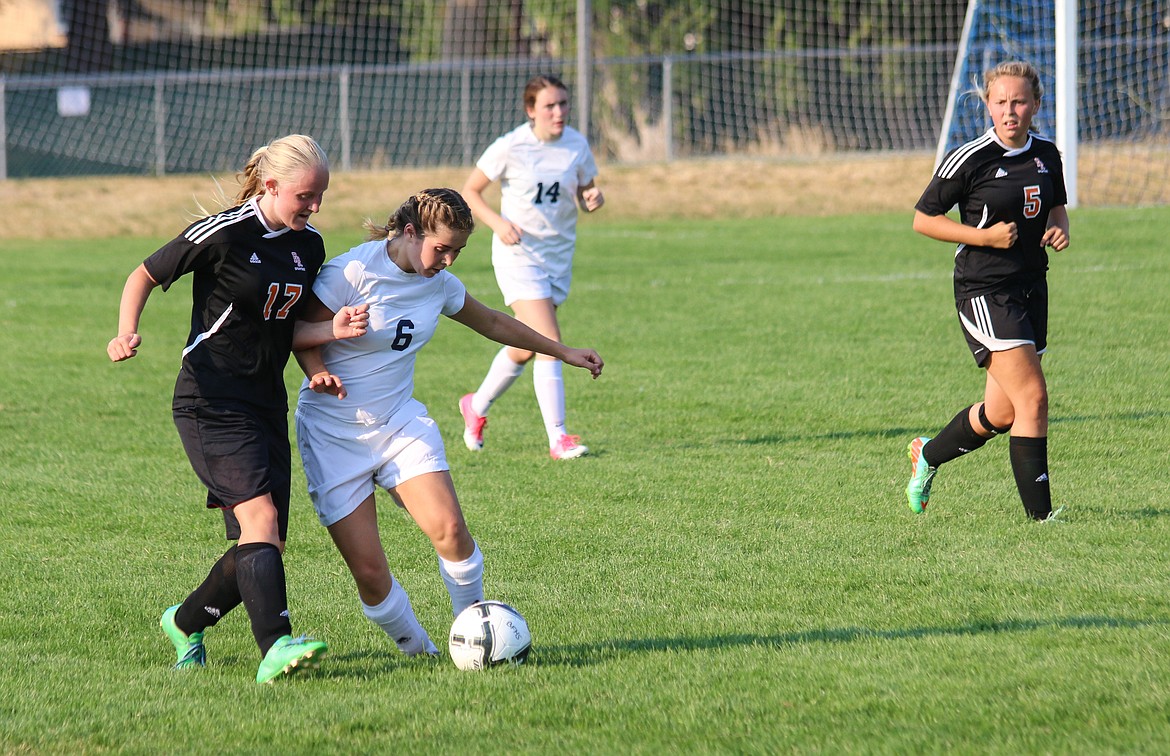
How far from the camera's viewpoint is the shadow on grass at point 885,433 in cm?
797

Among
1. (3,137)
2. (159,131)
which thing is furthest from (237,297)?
(3,137)

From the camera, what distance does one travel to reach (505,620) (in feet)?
14.2

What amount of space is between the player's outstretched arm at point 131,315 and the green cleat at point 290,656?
99 centimetres

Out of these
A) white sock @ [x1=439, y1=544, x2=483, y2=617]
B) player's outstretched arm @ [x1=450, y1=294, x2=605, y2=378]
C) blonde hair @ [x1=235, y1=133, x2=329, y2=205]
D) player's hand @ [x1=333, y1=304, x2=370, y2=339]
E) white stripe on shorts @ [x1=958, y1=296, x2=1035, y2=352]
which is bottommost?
white sock @ [x1=439, y1=544, x2=483, y2=617]

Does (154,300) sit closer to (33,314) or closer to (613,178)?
(33,314)

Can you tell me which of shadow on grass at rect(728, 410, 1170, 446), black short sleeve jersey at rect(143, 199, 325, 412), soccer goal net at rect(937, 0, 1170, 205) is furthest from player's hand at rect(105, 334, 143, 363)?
soccer goal net at rect(937, 0, 1170, 205)

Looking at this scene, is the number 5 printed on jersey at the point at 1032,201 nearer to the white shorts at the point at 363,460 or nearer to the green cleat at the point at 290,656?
the white shorts at the point at 363,460

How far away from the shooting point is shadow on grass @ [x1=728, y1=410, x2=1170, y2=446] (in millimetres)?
7973

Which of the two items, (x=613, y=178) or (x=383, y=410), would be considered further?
(x=613, y=178)

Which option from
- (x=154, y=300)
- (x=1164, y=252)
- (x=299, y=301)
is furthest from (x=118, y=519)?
(x=1164, y=252)

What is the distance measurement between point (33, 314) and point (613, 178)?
12.0m

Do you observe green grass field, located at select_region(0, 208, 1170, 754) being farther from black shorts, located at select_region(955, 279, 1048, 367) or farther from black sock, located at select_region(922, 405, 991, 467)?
black shorts, located at select_region(955, 279, 1048, 367)

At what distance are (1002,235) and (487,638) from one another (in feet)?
9.35

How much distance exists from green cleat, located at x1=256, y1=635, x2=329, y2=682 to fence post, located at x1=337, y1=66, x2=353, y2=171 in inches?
883
